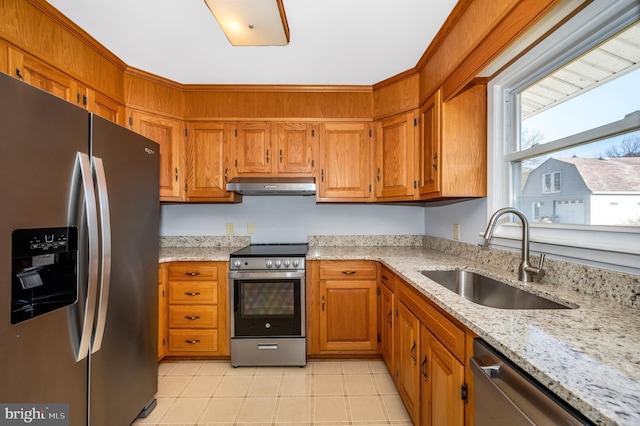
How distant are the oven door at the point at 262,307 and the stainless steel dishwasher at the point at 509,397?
158 centimetres

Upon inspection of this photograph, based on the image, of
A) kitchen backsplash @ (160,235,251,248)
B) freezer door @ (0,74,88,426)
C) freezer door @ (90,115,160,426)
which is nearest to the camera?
freezer door @ (0,74,88,426)

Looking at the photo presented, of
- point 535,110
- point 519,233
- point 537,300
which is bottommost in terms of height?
point 537,300

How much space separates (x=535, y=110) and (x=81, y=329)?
8.10ft

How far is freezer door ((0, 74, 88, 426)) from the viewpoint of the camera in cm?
92

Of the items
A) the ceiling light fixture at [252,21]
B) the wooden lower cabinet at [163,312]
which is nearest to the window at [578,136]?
the ceiling light fixture at [252,21]

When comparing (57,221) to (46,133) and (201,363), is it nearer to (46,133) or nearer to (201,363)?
(46,133)

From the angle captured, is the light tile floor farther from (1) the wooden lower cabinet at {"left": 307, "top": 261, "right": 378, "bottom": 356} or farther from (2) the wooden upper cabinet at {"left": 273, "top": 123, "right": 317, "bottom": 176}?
(2) the wooden upper cabinet at {"left": 273, "top": 123, "right": 317, "bottom": 176}

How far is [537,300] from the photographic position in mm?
1231

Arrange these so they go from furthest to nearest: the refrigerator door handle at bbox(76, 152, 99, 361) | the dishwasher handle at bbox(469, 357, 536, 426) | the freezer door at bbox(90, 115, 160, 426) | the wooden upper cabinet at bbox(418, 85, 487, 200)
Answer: the wooden upper cabinet at bbox(418, 85, 487, 200), the freezer door at bbox(90, 115, 160, 426), the refrigerator door handle at bbox(76, 152, 99, 361), the dishwasher handle at bbox(469, 357, 536, 426)

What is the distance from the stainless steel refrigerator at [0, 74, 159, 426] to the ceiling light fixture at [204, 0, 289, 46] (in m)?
0.80

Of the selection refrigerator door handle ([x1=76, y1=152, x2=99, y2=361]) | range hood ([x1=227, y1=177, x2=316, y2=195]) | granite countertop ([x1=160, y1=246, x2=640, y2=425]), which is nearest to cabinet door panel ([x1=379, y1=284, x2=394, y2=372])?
granite countertop ([x1=160, y1=246, x2=640, y2=425])

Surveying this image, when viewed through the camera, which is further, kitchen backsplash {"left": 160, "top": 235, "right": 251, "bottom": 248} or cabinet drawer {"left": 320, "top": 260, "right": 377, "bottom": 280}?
kitchen backsplash {"left": 160, "top": 235, "right": 251, "bottom": 248}

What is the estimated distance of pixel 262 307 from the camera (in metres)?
2.34

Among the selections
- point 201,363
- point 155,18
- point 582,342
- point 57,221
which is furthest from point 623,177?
point 201,363
